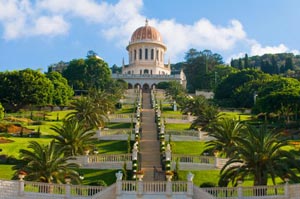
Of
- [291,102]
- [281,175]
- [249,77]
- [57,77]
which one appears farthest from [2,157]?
[249,77]

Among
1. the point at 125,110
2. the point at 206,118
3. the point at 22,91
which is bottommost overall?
the point at 206,118

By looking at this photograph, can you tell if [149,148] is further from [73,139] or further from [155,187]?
[155,187]

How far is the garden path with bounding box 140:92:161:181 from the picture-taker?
1374 inches

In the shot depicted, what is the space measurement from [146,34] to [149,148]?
3607 inches

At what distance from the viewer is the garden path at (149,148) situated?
34906 millimetres

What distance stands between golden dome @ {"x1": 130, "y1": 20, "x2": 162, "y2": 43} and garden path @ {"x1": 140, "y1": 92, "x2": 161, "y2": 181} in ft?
239

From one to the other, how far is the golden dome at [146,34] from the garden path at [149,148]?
72950mm

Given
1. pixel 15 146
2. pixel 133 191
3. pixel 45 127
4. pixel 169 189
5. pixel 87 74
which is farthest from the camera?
pixel 87 74

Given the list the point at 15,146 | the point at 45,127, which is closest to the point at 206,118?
the point at 45,127

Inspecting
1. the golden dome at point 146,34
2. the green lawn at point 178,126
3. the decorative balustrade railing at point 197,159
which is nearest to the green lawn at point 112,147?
the decorative balustrade railing at point 197,159

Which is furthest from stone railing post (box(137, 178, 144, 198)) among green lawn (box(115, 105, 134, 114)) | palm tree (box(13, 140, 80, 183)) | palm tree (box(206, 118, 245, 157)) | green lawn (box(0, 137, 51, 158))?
green lawn (box(115, 105, 134, 114))

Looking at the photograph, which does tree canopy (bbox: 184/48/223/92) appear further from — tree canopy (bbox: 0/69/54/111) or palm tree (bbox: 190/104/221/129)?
palm tree (bbox: 190/104/221/129)

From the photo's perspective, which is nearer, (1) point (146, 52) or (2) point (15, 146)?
(2) point (15, 146)

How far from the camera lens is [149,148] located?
41469mm
